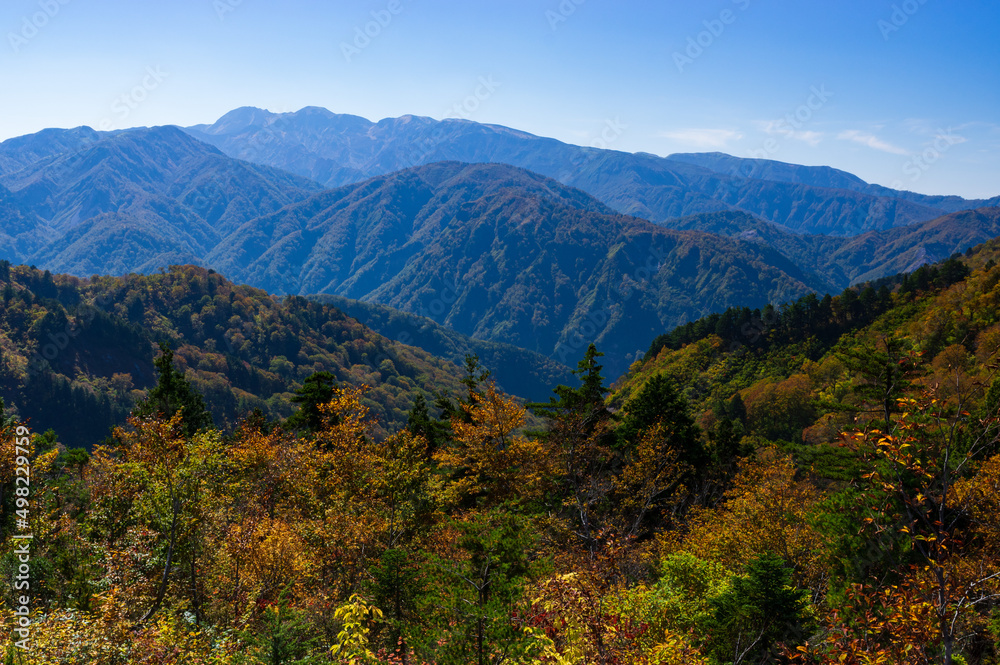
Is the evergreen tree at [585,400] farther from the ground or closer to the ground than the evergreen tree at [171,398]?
farther from the ground

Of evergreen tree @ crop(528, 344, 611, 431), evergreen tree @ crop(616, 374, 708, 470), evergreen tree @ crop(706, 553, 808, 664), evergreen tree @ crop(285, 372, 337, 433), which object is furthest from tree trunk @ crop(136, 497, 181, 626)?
evergreen tree @ crop(616, 374, 708, 470)

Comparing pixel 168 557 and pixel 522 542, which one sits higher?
pixel 522 542

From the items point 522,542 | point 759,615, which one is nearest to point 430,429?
point 522,542

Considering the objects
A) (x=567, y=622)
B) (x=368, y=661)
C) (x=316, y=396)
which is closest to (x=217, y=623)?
(x=368, y=661)

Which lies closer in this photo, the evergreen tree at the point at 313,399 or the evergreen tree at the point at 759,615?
the evergreen tree at the point at 759,615

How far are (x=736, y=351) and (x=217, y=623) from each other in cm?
12092

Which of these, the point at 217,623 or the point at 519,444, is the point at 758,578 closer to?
the point at 519,444

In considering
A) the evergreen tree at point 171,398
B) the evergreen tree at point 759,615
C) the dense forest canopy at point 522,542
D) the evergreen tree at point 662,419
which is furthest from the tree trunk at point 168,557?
the evergreen tree at point 662,419

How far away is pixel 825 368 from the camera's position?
3524 inches
